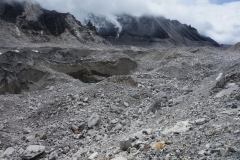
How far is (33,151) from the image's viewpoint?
5.82m

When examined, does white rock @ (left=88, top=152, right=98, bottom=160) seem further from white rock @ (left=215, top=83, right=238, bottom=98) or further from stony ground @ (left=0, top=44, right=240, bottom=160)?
white rock @ (left=215, top=83, right=238, bottom=98)

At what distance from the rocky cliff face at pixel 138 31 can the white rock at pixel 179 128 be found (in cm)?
6761

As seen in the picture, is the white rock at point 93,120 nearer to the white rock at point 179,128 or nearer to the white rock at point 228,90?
the white rock at point 179,128

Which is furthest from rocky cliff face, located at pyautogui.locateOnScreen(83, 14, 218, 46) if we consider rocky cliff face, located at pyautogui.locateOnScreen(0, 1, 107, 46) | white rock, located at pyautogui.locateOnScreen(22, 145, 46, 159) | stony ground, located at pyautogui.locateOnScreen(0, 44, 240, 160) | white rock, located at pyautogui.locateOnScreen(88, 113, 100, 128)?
white rock, located at pyautogui.locateOnScreen(22, 145, 46, 159)

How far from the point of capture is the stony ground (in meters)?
3.88

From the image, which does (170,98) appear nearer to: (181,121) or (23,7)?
(181,121)

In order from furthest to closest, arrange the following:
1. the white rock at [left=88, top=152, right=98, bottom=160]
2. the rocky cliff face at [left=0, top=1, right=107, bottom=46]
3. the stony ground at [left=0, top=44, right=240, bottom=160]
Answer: the rocky cliff face at [left=0, top=1, right=107, bottom=46], the white rock at [left=88, top=152, right=98, bottom=160], the stony ground at [left=0, top=44, right=240, bottom=160]

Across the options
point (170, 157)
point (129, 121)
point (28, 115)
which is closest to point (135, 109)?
point (129, 121)

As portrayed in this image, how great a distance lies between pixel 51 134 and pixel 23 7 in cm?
5136

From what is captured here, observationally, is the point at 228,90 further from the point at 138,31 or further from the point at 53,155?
the point at 138,31

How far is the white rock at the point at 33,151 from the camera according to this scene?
5730mm

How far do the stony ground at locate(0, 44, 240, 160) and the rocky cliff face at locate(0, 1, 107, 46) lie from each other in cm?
3955

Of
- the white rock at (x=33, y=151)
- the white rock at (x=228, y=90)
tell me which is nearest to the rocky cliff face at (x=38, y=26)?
the white rock at (x=33, y=151)

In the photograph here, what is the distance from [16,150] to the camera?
20.1ft
